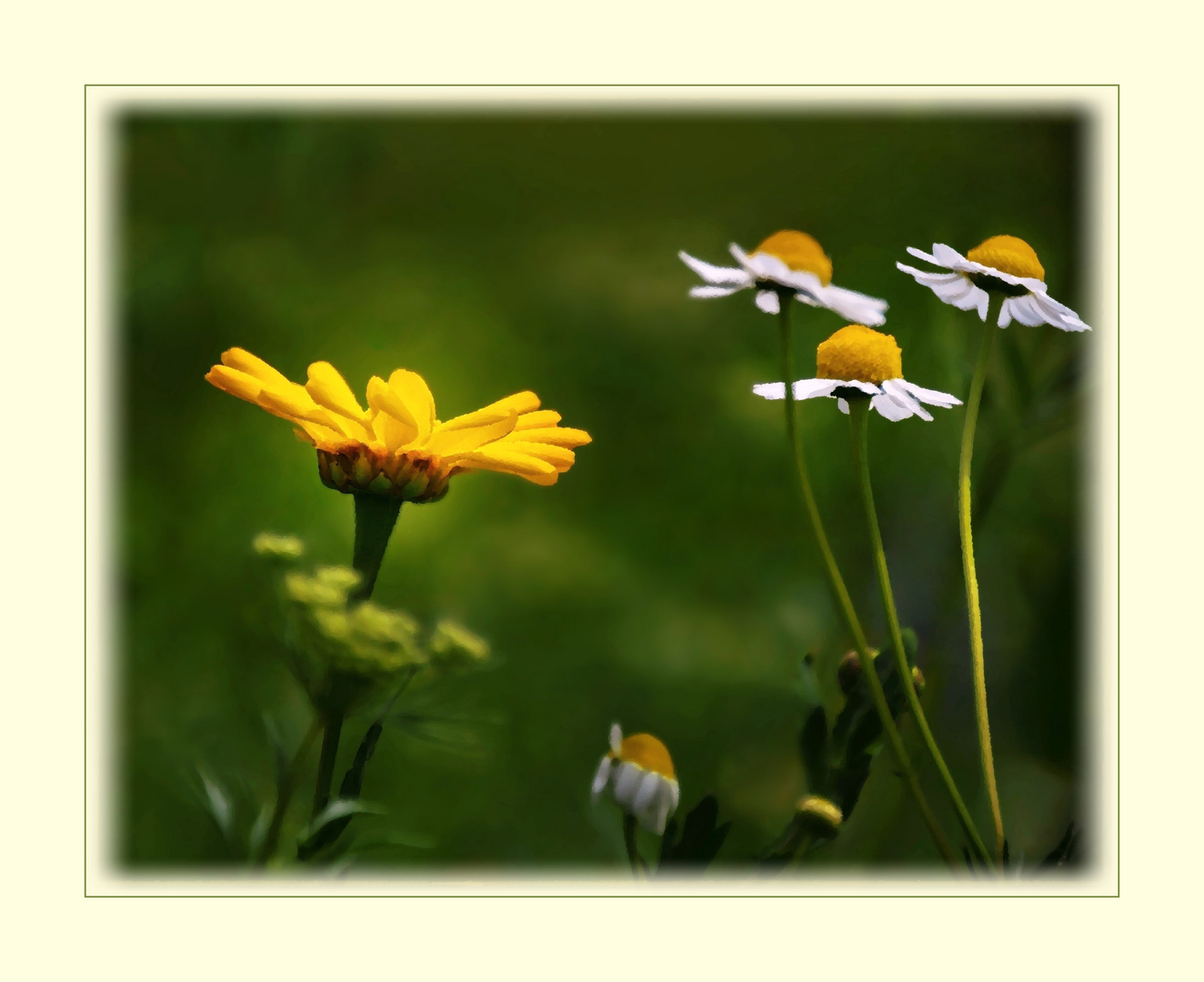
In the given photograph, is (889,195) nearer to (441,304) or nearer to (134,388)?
(441,304)

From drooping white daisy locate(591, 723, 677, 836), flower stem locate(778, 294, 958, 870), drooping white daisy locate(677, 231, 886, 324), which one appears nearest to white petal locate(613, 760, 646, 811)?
drooping white daisy locate(591, 723, 677, 836)

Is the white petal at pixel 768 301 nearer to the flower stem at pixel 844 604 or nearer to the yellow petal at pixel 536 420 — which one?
the flower stem at pixel 844 604

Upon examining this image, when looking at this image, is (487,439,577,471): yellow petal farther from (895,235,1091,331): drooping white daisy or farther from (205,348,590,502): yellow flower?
(895,235,1091,331): drooping white daisy

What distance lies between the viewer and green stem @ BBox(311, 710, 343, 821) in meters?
0.45

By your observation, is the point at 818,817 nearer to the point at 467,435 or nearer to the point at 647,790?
the point at 647,790

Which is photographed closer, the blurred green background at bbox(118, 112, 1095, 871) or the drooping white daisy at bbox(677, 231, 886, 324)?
the drooping white daisy at bbox(677, 231, 886, 324)

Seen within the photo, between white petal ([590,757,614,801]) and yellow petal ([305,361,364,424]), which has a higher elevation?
yellow petal ([305,361,364,424])

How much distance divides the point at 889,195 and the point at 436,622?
605mm

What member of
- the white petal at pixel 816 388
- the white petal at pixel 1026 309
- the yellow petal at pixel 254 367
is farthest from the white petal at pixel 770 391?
the yellow petal at pixel 254 367

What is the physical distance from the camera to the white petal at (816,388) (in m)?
0.50

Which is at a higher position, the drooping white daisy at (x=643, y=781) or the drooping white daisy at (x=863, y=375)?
the drooping white daisy at (x=863, y=375)

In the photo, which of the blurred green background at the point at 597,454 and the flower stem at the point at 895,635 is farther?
the blurred green background at the point at 597,454

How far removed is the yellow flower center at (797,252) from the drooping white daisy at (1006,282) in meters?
0.07

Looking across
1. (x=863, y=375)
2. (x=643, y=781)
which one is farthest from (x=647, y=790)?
(x=863, y=375)
